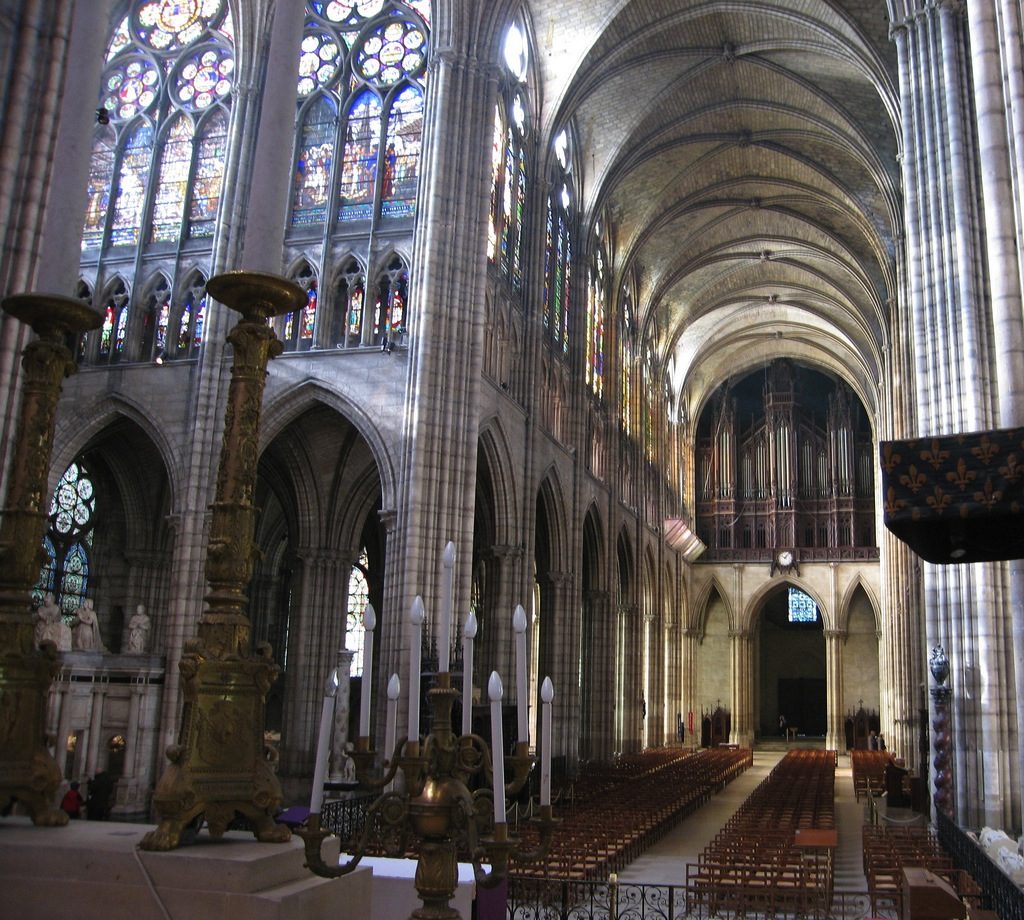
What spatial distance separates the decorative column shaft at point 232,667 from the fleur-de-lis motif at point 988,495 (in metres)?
4.28

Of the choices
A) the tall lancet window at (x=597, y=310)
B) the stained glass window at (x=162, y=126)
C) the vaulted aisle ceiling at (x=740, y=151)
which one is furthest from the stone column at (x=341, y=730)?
the vaulted aisle ceiling at (x=740, y=151)

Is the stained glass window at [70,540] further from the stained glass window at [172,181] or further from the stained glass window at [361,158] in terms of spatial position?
the stained glass window at [361,158]

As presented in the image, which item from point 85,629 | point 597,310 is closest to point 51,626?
point 85,629

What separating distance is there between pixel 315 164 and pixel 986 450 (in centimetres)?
1890

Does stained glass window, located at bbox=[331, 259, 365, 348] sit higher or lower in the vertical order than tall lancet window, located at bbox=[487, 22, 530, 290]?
lower

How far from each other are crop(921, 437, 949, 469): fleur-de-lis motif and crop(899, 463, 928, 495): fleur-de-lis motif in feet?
0.30

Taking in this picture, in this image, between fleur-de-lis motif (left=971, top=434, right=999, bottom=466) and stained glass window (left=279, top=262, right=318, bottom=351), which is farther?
stained glass window (left=279, top=262, right=318, bottom=351)

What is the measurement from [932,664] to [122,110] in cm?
2079

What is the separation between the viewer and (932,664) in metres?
15.4

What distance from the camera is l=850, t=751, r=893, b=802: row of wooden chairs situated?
24188 millimetres

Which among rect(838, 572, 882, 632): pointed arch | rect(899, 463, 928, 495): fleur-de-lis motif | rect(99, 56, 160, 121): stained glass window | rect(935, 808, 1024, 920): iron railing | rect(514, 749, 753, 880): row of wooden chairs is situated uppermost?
rect(99, 56, 160, 121): stained glass window

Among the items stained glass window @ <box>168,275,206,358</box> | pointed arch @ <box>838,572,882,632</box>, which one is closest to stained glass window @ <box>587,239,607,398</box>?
stained glass window @ <box>168,275,206,358</box>

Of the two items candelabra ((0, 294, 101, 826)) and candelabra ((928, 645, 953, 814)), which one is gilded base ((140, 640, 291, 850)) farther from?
candelabra ((928, 645, 953, 814))

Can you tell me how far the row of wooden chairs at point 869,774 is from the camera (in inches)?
952
